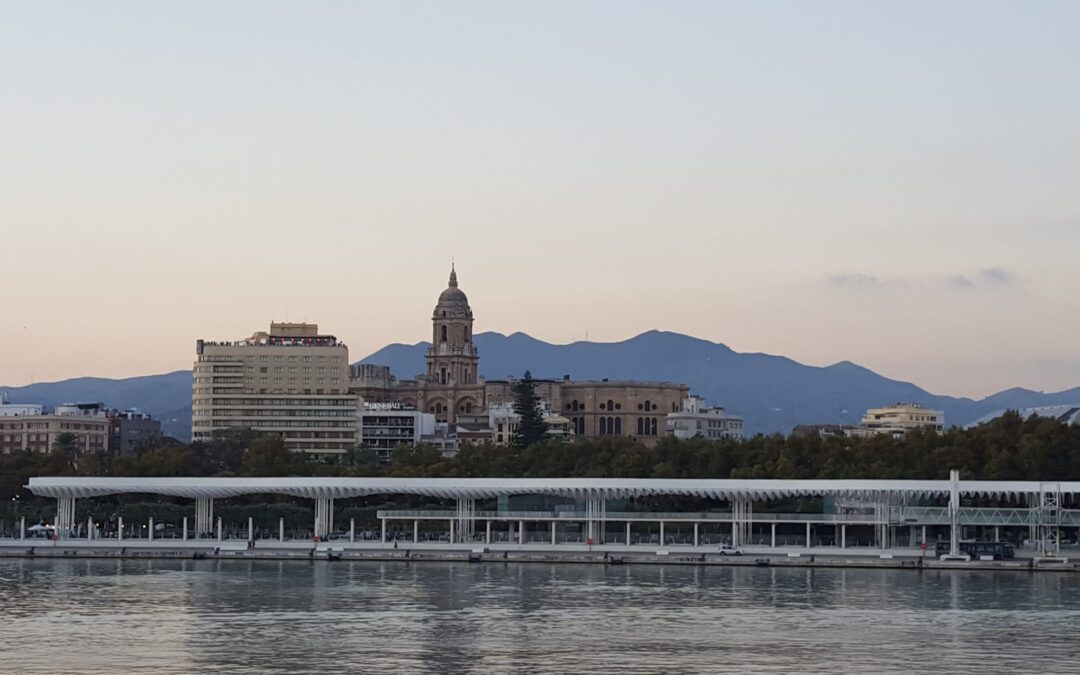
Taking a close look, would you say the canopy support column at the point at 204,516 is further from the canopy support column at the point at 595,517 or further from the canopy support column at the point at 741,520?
the canopy support column at the point at 741,520

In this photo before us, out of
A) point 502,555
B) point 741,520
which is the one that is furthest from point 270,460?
point 741,520

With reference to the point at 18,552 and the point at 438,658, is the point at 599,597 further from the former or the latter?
the point at 18,552

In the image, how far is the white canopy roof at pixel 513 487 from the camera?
116562 mm

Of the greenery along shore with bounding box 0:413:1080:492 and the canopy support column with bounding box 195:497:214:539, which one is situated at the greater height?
the greenery along shore with bounding box 0:413:1080:492

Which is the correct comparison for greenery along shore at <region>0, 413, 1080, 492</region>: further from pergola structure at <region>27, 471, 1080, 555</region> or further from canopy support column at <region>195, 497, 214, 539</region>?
canopy support column at <region>195, 497, 214, 539</region>

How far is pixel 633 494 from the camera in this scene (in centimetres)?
12306

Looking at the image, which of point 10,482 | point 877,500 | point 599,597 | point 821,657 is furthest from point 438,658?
point 10,482

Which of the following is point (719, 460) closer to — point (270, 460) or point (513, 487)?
point (513, 487)

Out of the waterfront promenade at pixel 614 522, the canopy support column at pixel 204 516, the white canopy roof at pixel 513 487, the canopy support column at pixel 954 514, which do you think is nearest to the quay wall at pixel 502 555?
the waterfront promenade at pixel 614 522

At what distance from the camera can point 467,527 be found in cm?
12625

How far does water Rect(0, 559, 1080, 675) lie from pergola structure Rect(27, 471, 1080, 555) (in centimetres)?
951

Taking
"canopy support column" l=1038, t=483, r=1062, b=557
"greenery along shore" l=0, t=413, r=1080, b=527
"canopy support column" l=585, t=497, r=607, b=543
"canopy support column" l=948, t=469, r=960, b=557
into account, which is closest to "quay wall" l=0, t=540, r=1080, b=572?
"canopy support column" l=948, t=469, r=960, b=557

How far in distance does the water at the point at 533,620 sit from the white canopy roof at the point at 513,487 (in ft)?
33.3

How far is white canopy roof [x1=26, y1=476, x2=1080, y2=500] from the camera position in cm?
11656
